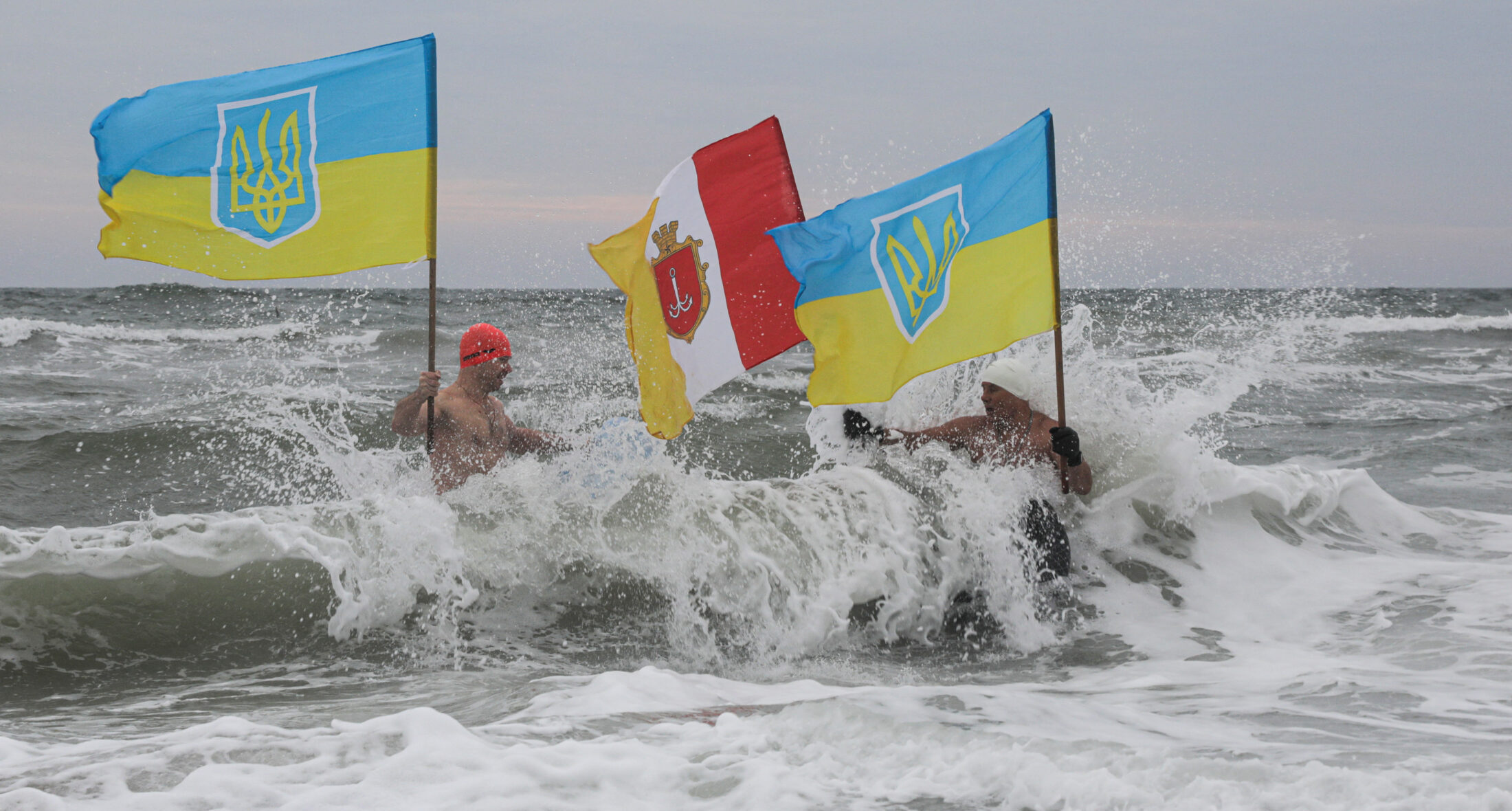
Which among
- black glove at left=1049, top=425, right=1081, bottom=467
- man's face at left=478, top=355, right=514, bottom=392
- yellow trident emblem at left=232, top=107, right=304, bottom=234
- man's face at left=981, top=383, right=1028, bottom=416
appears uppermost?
yellow trident emblem at left=232, top=107, right=304, bottom=234

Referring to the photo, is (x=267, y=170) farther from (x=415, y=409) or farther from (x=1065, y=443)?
(x=1065, y=443)

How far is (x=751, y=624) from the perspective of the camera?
19.3 feet

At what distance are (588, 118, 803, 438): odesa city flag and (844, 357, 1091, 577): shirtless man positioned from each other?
A: 1399 millimetres

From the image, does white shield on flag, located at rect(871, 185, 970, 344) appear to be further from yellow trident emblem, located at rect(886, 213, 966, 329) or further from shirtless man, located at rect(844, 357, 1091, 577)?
shirtless man, located at rect(844, 357, 1091, 577)

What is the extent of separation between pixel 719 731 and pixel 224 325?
952 inches

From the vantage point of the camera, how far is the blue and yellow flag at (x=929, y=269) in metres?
5.50

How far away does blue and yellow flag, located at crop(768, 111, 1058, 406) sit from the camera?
217 inches

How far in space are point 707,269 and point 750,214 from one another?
0.39 meters

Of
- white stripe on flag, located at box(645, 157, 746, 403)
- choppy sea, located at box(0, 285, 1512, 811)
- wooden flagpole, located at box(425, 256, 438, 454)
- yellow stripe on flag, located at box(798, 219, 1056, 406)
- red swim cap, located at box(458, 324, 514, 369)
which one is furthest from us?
red swim cap, located at box(458, 324, 514, 369)

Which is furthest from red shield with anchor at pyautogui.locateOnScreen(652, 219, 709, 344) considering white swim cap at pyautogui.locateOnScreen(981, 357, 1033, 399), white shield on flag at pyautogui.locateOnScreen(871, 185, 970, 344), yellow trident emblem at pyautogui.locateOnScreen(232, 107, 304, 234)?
white swim cap at pyautogui.locateOnScreen(981, 357, 1033, 399)

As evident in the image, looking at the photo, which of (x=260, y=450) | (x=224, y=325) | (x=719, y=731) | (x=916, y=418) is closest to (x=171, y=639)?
(x=719, y=731)

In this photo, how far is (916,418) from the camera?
771 cm

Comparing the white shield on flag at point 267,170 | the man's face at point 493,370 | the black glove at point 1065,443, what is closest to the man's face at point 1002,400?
the black glove at point 1065,443

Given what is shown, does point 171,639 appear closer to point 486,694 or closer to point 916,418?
point 486,694
